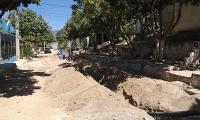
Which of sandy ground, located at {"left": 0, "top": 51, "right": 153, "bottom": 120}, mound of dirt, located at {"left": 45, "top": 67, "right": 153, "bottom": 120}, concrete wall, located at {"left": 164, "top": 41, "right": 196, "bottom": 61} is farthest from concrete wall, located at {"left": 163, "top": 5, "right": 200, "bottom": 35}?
mound of dirt, located at {"left": 45, "top": 67, "right": 153, "bottom": 120}

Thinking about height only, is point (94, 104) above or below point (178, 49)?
below

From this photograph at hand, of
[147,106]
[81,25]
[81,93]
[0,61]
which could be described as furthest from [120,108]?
[81,25]

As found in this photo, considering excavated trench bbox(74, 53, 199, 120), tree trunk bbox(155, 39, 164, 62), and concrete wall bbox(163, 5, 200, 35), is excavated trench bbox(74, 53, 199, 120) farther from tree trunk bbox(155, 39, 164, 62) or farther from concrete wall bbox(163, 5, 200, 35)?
concrete wall bbox(163, 5, 200, 35)

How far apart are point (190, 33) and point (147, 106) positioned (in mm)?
9623

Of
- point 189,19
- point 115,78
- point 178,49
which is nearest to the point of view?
point 115,78

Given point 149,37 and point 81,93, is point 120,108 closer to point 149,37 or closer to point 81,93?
point 81,93

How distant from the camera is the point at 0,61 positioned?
20734 millimetres

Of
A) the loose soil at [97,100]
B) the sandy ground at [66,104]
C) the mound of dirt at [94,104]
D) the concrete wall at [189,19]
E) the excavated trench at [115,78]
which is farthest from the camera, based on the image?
the concrete wall at [189,19]

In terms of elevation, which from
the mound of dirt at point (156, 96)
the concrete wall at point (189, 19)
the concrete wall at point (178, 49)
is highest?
the concrete wall at point (189, 19)

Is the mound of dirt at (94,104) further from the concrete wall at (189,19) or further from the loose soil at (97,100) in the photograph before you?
the concrete wall at (189,19)

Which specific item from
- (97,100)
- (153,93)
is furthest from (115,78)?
(97,100)

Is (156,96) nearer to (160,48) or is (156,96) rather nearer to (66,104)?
(66,104)

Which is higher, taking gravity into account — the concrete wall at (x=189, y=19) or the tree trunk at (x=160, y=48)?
the concrete wall at (x=189, y=19)

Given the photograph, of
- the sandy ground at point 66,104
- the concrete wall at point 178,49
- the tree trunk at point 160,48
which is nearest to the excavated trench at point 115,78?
the sandy ground at point 66,104
